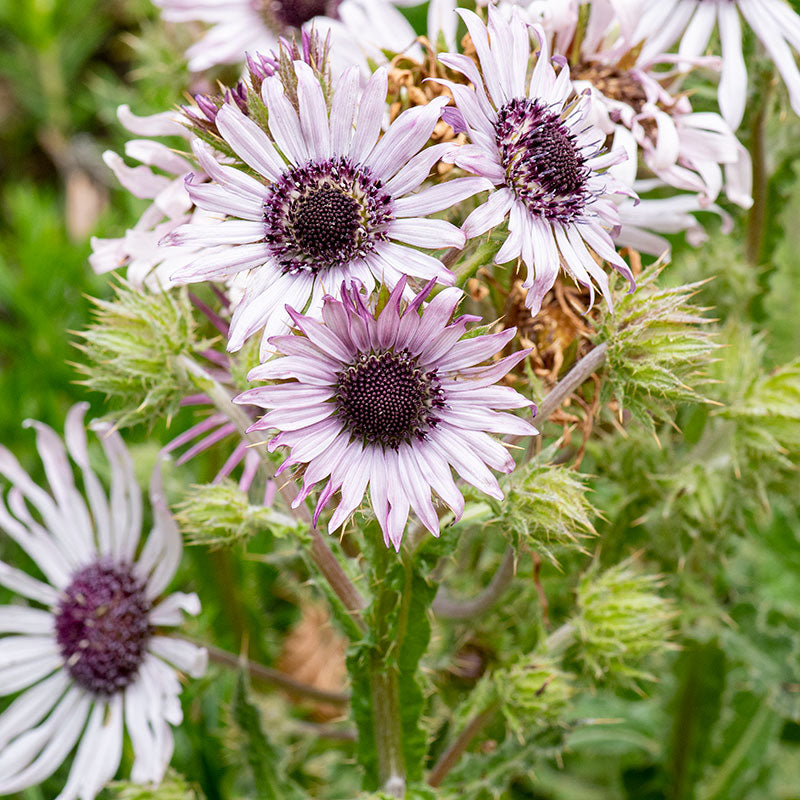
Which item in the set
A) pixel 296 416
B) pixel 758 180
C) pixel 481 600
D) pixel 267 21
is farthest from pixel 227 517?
pixel 267 21

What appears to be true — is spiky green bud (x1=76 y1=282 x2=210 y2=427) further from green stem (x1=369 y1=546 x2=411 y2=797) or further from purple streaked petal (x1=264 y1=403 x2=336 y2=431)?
green stem (x1=369 y1=546 x2=411 y2=797)

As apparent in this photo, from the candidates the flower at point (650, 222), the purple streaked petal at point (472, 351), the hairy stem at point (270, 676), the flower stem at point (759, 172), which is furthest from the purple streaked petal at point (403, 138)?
the flower stem at point (759, 172)

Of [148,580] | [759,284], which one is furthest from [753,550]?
[148,580]

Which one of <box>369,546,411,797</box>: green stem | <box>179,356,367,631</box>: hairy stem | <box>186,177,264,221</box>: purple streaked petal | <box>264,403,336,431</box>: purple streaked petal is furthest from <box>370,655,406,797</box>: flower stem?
<box>186,177,264,221</box>: purple streaked petal

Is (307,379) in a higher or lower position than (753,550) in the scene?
higher

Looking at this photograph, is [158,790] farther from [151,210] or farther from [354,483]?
[151,210]

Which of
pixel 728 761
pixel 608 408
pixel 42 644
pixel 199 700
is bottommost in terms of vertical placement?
pixel 728 761

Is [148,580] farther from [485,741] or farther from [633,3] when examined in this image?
[633,3]
